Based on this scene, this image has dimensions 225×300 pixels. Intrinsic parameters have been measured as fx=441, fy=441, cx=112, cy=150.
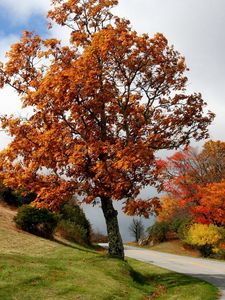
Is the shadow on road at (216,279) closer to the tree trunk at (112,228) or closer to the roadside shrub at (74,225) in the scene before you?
the tree trunk at (112,228)

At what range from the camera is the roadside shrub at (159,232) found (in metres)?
59.9

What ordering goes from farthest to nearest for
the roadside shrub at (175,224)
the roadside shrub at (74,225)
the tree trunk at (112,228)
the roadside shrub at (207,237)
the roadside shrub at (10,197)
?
the roadside shrub at (175,224) → the roadside shrub at (207,237) → the roadside shrub at (10,197) → the roadside shrub at (74,225) → the tree trunk at (112,228)

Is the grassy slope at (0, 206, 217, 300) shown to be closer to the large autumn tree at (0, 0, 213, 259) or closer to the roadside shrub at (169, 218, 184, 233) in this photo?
the large autumn tree at (0, 0, 213, 259)

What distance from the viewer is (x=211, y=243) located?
4144cm

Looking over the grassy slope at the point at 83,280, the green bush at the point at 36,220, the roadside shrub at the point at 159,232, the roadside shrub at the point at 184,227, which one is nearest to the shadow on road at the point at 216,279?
the grassy slope at the point at 83,280

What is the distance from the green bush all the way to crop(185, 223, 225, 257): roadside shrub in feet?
56.5

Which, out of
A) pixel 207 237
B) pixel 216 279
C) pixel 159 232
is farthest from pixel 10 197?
pixel 159 232

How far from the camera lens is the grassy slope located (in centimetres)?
1388

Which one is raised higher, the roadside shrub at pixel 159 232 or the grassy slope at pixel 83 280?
the roadside shrub at pixel 159 232

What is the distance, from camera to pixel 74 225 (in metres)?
35.3

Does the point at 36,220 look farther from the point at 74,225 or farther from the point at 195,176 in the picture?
the point at 195,176

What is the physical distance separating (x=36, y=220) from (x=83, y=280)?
45.4 ft

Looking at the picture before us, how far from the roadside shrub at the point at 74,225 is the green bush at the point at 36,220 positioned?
2136mm

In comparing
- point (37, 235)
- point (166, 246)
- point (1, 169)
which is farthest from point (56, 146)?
point (166, 246)
